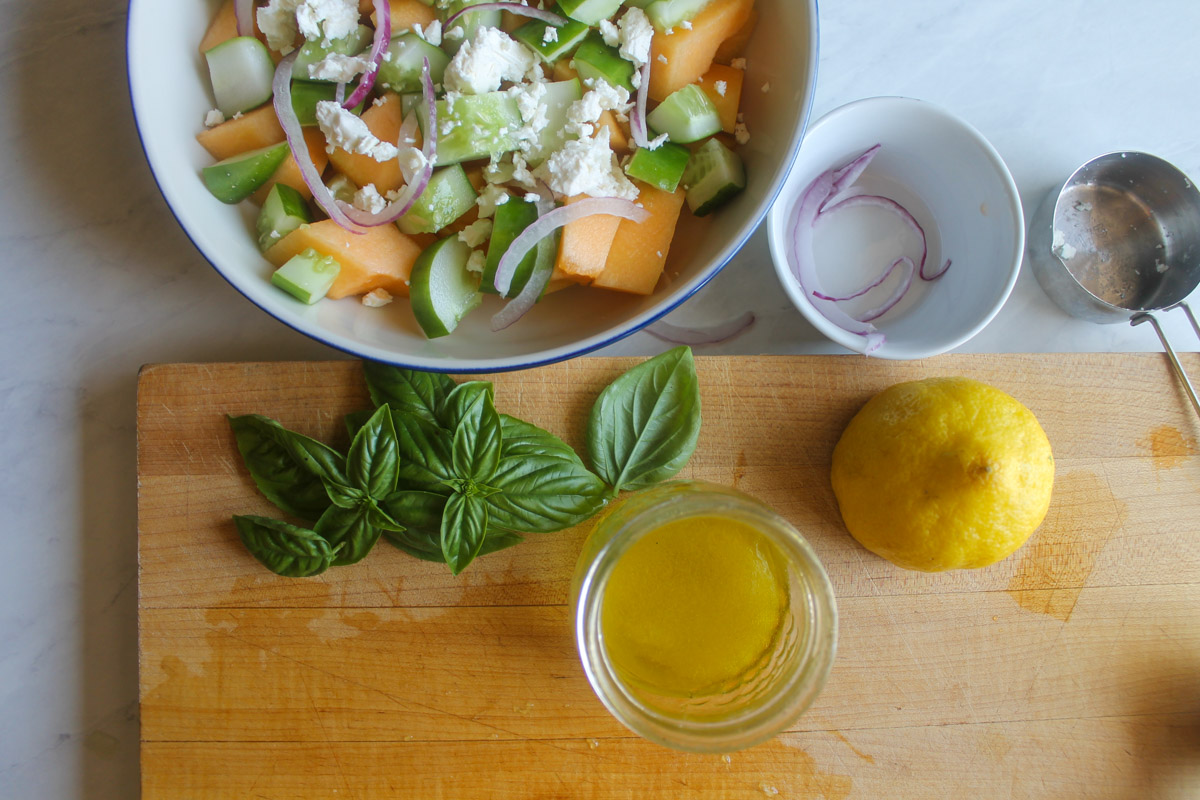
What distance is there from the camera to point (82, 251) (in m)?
1.25

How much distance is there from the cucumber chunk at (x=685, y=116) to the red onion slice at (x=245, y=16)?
54cm

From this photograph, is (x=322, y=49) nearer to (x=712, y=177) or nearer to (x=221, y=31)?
(x=221, y=31)

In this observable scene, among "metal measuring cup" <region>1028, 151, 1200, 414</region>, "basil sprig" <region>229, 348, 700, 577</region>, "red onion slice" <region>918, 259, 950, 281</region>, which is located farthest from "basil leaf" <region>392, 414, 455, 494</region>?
"metal measuring cup" <region>1028, 151, 1200, 414</region>

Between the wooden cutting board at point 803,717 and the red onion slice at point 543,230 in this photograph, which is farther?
the wooden cutting board at point 803,717

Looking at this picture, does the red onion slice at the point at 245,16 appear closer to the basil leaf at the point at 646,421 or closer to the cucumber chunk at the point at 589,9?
the cucumber chunk at the point at 589,9

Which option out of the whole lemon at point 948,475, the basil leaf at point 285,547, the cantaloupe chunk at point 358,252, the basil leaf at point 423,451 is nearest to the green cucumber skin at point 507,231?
the cantaloupe chunk at point 358,252

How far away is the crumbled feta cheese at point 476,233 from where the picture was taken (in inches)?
40.7

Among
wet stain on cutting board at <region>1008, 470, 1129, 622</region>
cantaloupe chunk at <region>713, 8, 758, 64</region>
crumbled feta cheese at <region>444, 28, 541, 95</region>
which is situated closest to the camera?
crumbled feta cheese at <region>444, 28, 541, 95</region>

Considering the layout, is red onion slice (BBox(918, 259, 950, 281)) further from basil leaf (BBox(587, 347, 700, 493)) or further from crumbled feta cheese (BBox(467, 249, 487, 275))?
crumbled feta cheese (BBox(467, 249, 487, 275))

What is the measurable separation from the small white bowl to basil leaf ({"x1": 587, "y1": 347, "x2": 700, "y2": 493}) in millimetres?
203

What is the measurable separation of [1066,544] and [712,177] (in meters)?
0.80

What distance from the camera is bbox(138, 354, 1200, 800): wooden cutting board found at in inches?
45.2

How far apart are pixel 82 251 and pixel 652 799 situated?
→ 1238mm

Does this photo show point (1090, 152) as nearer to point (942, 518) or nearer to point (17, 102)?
point (942, 518)
